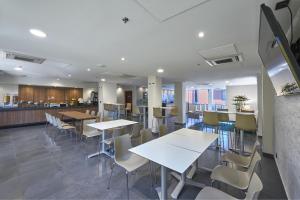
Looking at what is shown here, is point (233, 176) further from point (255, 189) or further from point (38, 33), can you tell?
point (38, 33)

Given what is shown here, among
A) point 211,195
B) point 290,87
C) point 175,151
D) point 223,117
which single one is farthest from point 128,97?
point 290,87

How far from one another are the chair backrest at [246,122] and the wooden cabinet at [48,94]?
9311 mm

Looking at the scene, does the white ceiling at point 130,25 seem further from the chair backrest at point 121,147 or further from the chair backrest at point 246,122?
the chair backrest at point 121,147

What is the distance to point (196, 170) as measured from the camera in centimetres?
269

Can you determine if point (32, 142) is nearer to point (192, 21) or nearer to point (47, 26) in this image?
point (47, 26)

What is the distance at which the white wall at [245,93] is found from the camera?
7.59m

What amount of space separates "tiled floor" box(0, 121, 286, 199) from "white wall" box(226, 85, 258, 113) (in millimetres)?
5369

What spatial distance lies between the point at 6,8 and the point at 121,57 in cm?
200

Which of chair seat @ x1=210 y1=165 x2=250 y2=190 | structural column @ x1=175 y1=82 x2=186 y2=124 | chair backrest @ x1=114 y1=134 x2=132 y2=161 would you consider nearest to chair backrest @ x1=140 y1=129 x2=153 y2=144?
chair backrest @ x1=114 y1=134 x2=132 y2=161

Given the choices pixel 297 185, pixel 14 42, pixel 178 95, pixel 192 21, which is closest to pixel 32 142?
pixel 14 42

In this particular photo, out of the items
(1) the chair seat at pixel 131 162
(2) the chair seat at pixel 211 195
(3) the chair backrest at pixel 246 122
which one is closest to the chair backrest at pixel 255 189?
(2) the chair seat at pixel 211 195

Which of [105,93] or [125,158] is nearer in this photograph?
[125,158]

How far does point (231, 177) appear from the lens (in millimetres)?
1750

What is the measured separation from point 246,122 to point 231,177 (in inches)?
76.9
